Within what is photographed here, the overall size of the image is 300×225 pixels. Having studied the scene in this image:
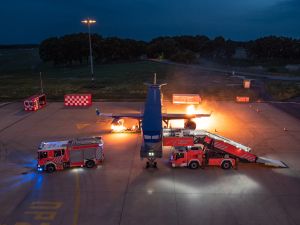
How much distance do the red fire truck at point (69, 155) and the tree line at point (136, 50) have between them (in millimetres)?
111188

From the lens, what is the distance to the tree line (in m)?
140

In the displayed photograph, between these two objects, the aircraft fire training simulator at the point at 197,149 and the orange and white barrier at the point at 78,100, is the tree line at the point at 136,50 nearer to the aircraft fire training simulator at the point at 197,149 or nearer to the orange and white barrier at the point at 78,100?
the orange and white barrier at the point at 78,100

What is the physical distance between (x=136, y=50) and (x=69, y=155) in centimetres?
13990

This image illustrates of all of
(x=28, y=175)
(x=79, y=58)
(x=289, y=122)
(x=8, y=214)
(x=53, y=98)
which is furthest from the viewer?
(x=79, y=58)

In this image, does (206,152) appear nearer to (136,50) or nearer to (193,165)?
(193,165)

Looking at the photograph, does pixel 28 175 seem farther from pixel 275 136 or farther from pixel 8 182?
pixel 275 136

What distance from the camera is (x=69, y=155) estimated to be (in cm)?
2762

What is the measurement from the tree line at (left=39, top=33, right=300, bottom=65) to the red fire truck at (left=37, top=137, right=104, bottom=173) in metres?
111

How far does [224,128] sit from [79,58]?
116798 mm

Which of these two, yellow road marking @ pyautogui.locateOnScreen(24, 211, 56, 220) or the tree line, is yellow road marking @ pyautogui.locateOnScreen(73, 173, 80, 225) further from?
the tree line

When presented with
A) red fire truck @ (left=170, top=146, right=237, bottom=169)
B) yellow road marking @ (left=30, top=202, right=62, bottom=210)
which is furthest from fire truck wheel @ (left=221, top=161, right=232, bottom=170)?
yellow road marking @ (left=30, top=202, right=62, bottom=210)

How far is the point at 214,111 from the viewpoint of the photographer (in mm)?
50375

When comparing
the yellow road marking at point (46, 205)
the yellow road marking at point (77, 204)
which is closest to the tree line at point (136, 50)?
the yellow road marking at point (77, 204)

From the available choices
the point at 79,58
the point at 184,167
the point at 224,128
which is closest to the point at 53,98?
the point at 224,128
